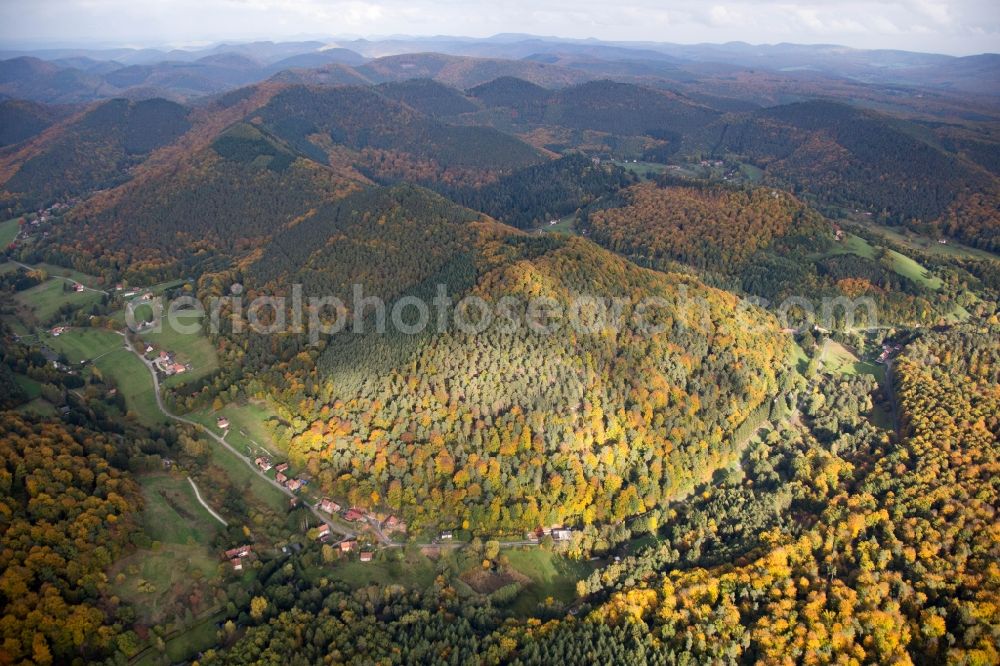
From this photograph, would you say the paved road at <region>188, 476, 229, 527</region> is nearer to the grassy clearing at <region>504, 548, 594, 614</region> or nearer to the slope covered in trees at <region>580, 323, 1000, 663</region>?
the grassy clearing at <region>504, 548, 594, 614</region>

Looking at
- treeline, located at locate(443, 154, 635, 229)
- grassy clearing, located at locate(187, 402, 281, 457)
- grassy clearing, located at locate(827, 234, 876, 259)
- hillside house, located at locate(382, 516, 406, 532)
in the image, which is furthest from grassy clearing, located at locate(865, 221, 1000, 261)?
grassy clearing, located at locate(187, 402, 281, 457)

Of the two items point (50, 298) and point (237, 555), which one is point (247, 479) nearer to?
point (237, 555)


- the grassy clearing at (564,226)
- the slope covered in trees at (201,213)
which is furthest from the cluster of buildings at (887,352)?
the slope covered in trees at (201,213)

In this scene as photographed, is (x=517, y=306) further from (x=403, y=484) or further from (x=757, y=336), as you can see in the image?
(x=757, y=336)

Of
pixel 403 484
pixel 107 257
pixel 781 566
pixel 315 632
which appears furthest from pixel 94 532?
pixel 107 257

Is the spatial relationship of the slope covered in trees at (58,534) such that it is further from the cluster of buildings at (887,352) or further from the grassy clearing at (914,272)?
the grassy clearing at (914,272)
